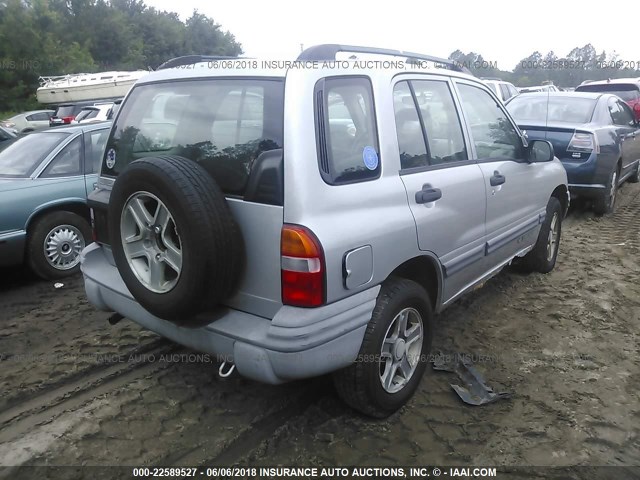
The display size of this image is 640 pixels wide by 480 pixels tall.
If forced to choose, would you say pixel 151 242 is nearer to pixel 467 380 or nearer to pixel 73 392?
pixel 73 392

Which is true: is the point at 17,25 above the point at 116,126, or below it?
above

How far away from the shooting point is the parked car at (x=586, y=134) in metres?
6.89

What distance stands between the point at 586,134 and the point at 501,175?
3.86m

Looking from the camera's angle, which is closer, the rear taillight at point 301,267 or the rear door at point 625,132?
the rear taillight at point 301,267

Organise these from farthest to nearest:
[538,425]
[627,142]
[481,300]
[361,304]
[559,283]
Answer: [627,142] → [559,283] → [481,300] → [538,425] → [361,304]

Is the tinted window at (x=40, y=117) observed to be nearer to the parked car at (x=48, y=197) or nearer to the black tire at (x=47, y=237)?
the parked car at (x=48, y=197)

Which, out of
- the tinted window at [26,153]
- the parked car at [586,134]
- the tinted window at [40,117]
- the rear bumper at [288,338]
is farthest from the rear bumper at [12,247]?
the tinted window at [40,117]

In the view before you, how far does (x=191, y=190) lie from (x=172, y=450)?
4.46ft

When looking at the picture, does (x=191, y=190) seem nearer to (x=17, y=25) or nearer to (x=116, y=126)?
(x=116, y=126)

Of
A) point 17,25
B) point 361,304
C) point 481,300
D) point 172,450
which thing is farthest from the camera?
point 17,25

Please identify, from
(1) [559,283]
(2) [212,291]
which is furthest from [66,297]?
(1) [559,283]

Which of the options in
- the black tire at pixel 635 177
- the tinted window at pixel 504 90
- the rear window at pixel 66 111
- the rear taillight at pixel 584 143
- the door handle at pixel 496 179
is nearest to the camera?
the door handle at pixel 496 179

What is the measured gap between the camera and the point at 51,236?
512 centimetres

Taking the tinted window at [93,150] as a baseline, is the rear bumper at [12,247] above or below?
below
